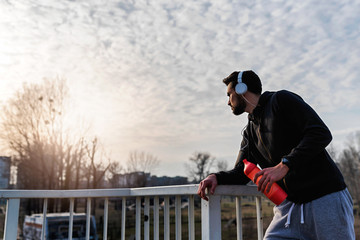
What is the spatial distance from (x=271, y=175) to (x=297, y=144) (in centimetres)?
26

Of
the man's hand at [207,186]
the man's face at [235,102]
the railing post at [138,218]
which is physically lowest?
the railing post at [138,218]

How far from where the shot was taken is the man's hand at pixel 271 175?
1.42 meters

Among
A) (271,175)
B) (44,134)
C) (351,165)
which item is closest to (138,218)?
(271,175)

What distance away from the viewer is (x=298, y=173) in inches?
61.1

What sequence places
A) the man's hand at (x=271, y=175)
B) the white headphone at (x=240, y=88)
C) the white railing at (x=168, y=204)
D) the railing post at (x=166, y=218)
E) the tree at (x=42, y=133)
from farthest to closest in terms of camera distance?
the tree at (x=42, y=133) → the railing post at (x=166, y=218) → the white headphone at (x=240, y=88) → the white railing at (x=168, y=204) → the man's hand at (x=271, y=175)

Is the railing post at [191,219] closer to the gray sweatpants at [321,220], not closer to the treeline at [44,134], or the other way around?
A: the gray sweatpants at [321,220]

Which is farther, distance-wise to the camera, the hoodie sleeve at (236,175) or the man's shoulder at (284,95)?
the hoodie sleeve at (236,175)

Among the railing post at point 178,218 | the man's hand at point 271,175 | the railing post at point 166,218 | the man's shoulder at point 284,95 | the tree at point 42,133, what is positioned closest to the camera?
the man's hand at point 271,175

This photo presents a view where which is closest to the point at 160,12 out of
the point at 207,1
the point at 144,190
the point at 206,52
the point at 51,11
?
the point at 207,1

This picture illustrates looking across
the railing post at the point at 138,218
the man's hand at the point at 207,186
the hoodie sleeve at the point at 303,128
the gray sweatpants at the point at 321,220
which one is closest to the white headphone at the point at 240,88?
the hoodie sleeve at the point at 303,128

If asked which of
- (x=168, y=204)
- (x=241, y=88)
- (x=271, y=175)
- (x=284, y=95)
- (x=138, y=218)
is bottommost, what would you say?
(x=138, y=218)

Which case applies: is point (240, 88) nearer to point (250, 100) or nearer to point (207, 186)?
point (250, 100)

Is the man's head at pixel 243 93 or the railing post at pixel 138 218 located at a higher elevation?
the man's head at pixel 243 93

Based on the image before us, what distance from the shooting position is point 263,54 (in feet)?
23.3
